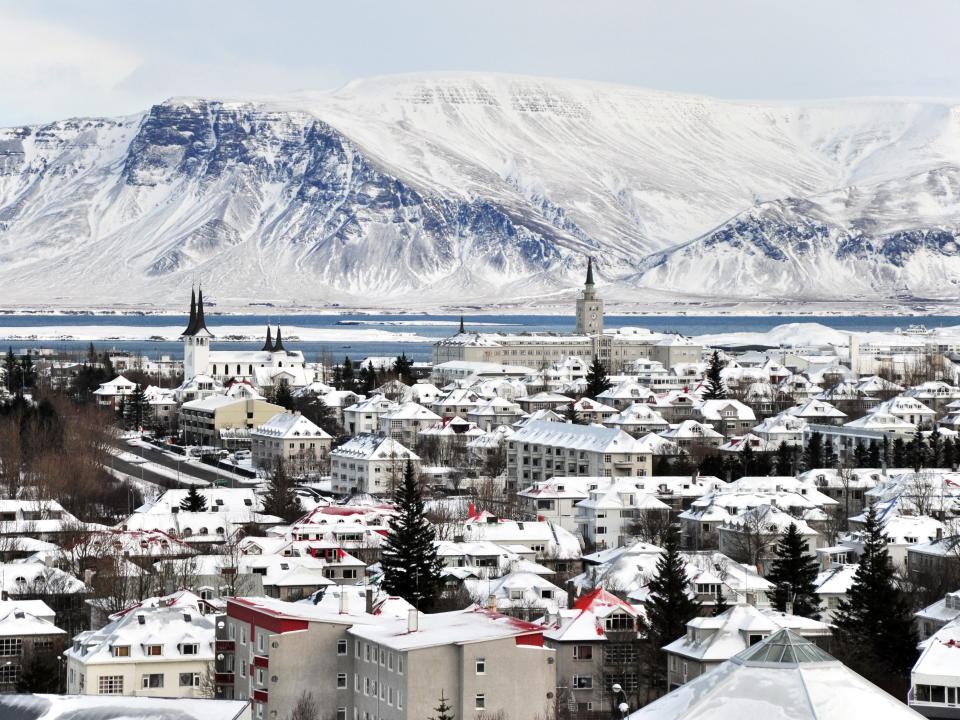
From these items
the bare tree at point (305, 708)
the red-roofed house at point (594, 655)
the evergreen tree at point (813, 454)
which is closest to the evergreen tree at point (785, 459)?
the evergreen tree at point (813, 454)

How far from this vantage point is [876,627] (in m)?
45.5

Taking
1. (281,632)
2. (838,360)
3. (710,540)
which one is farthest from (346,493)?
(838,360)

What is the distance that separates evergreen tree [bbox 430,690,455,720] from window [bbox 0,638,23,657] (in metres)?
11.1

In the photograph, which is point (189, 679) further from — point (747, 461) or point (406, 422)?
point (406, 422)

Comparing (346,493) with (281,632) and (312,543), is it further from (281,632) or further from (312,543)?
(281,632)

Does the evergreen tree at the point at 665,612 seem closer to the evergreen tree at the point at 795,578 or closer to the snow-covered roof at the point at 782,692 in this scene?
the evergreen tree at the point at 795,578

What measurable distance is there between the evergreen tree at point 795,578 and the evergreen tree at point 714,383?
240 ft

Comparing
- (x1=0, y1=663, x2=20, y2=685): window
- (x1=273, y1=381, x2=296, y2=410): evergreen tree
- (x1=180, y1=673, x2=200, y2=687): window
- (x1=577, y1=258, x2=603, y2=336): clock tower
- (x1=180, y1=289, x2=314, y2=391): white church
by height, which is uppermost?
(x1=577, y1=258, x2=603, y2=336): clock tower

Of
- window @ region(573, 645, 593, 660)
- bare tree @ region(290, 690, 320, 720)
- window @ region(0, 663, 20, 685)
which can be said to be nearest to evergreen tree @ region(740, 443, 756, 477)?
window @ region(573, 645, 593, 660)

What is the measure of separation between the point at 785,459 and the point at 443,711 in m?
58.9

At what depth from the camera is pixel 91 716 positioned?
3181cm

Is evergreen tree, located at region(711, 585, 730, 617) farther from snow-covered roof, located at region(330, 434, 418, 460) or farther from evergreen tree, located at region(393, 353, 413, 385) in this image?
evergreen tree, located at region(393, 353, 413, 385)

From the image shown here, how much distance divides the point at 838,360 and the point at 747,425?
58356 mm

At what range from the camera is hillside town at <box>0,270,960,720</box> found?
39.8m
